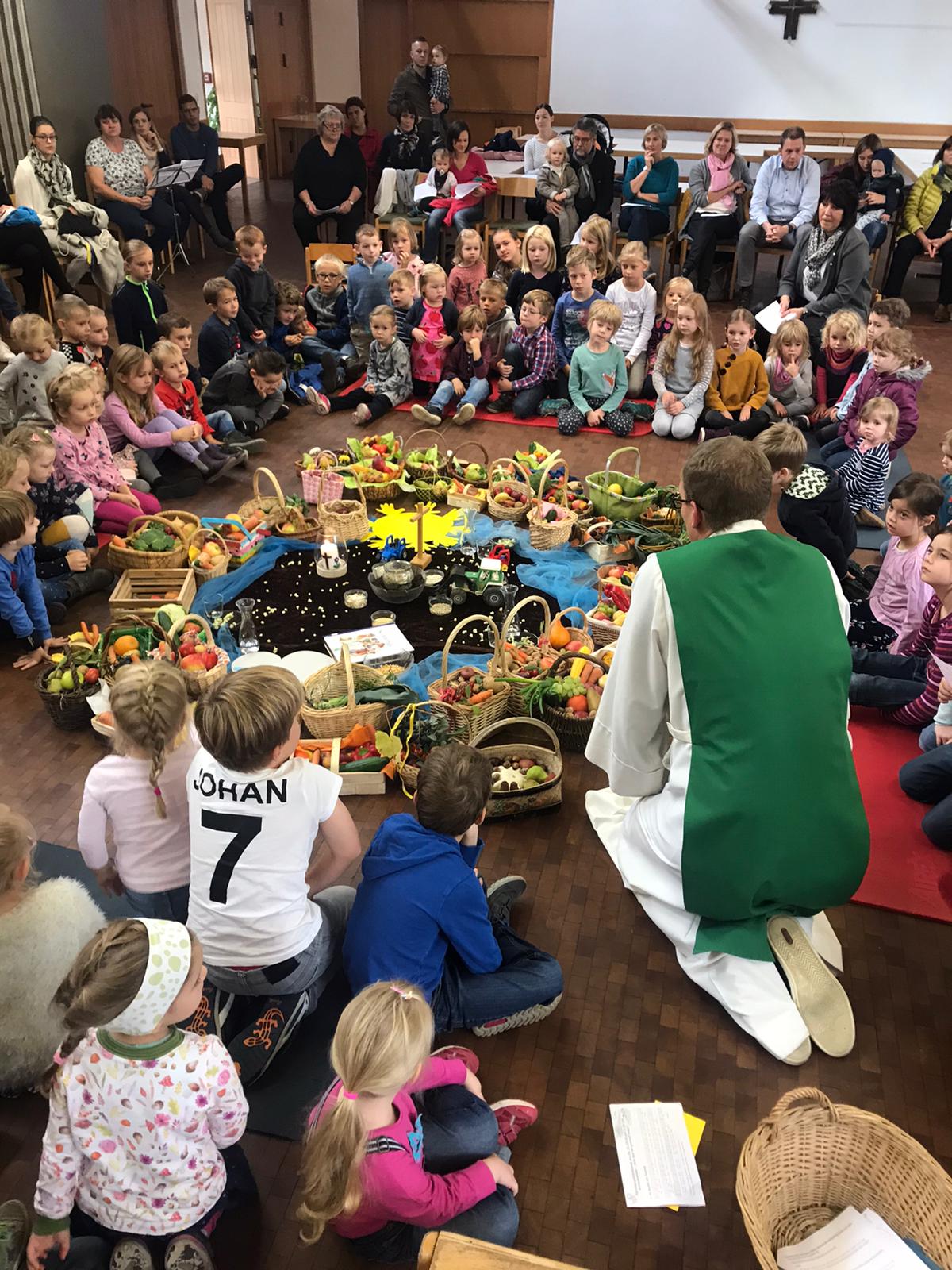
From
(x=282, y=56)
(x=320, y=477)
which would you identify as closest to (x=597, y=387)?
(x=320, y=477)

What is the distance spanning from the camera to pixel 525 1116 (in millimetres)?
2484

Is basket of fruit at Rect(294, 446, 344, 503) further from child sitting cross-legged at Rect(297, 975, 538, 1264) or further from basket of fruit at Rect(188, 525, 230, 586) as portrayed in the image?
child sitting cross-legged at Rect(297, 975, 538, 1264)

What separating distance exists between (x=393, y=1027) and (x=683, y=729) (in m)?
1.36

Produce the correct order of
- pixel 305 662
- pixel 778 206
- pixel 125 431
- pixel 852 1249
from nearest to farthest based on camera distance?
1. pixel 852 1249
2. pixel 305 662
3. pixel 125 431
4. pixel 778 206

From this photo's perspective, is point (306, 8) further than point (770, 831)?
Yes

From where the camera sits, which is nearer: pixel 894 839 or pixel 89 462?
pixel 894 839

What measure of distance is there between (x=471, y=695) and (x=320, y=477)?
2045 millimetres

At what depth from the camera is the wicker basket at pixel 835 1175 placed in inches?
Result: 84.2

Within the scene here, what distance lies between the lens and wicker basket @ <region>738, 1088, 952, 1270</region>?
214cm

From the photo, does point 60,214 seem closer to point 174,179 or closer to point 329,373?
point 174,179

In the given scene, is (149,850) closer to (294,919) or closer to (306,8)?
(294,919)

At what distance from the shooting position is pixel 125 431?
552cm

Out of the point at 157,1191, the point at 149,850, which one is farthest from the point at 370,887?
the point at 157,1191

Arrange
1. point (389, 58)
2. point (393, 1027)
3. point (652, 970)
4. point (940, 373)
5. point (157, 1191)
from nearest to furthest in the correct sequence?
point (393, 1027) < point (157, 1191) < point (652, 970) < point (940, 373) < point (389, 58)
